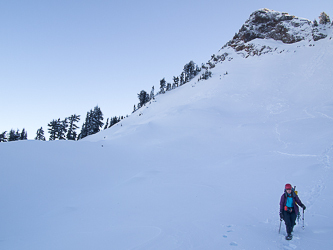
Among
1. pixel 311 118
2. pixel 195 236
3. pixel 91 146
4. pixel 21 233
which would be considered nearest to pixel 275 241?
pixel 195 236

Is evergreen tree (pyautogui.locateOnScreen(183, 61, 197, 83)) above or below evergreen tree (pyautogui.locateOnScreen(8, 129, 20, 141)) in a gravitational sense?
above

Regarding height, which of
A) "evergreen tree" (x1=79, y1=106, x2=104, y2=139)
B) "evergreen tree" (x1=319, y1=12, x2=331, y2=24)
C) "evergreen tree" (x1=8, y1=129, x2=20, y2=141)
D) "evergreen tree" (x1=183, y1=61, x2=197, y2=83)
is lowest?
"evergreen tree" (x1=8, y1=129, x2=20, y2=141)

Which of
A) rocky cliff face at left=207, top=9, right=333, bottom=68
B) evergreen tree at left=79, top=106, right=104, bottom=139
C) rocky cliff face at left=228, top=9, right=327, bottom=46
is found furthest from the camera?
evergreen tree at left=79, top=106, right=104, bottom=139

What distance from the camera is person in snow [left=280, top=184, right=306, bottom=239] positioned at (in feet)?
18.2

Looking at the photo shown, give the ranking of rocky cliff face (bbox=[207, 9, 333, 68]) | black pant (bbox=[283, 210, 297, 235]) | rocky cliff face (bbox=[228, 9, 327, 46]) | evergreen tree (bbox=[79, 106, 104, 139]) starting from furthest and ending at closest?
evergreen tree (bbox=[79, 106, 104, 139]) → rocky cliff face (bbox=[228, 9, 327, 46]) → rocky cliff face (bbox=[207, 9, 333, 68]) → black pant (bbox=[283, 210, 297, 235])

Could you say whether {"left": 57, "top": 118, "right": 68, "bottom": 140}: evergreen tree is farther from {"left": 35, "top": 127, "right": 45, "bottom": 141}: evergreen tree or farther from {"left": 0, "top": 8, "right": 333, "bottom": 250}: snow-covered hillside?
{"left": 0, "top": 8, "right": 333, "bottom": 250}: snow-covered hillside

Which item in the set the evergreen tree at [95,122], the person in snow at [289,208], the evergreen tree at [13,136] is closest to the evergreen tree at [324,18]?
the person in snow at [289,208]

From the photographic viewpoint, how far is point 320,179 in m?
9.04

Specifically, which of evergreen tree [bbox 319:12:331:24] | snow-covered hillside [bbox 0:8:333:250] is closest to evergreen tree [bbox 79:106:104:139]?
snow-covered hillside [bbox 0:8:333:250]

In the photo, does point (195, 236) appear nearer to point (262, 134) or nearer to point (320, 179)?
point (320, 179)

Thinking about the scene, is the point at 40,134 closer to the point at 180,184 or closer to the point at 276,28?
the point at 180,184

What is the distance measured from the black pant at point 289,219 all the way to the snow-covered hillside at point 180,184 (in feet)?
0.94

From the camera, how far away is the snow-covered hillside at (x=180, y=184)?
18.9 ft

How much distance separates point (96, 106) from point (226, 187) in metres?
51.0
